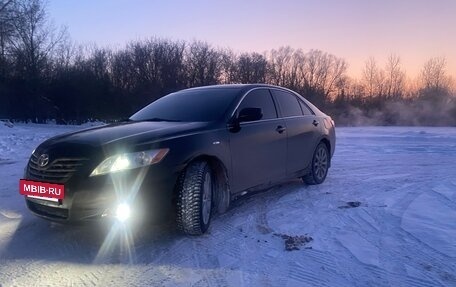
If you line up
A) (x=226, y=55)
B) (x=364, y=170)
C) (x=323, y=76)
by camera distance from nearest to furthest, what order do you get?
1. (x=364, y=170)
2. (x=226, y=55)
3. (x=323, y=76)

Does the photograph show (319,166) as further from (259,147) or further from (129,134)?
(129,134)

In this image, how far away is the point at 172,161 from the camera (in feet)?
12.1

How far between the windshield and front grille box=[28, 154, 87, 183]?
1423 mm

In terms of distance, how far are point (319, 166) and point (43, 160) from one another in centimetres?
425

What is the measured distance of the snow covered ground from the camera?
3.06 meters

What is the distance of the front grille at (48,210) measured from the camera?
349cm

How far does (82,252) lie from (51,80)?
33.6 meters

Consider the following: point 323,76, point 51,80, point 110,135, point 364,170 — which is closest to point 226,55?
A: point 323,76

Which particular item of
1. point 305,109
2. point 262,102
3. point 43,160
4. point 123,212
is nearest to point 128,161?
point 123,212

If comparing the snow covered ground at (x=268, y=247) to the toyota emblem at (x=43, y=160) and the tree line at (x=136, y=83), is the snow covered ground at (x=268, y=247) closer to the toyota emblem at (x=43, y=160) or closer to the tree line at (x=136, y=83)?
the toyota emblem at (x=43, y=160)

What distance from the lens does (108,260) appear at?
11.1 ft

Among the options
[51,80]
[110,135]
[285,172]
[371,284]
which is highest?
[51,80]

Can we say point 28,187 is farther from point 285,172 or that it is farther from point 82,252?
point 285,172

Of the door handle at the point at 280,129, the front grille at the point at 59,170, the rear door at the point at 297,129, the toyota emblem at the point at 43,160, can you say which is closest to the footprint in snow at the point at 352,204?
the rear door at the point at 297,129
